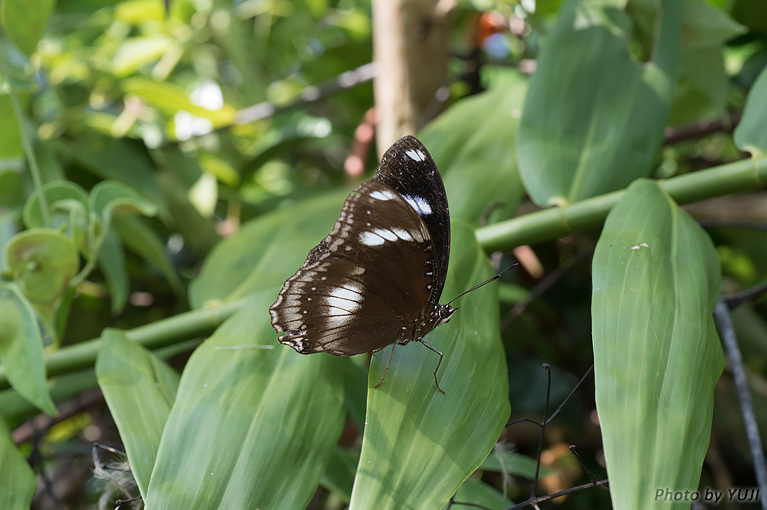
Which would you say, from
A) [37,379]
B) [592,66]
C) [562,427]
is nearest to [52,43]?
[37,379]

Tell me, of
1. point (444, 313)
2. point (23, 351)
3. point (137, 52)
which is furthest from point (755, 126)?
point (137, 52)

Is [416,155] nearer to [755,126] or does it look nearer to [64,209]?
[755,126]

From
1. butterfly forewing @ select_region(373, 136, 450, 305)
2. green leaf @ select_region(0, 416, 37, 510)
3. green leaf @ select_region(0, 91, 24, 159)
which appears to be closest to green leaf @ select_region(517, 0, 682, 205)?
butterfly forewing @ select_region(373, 136, 450, 305)

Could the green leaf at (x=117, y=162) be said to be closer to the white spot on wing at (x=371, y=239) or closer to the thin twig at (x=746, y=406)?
the white spot on wing at (x=371, y=239)

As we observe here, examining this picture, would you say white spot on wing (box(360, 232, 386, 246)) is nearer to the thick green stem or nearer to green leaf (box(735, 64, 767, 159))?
the thick green stem

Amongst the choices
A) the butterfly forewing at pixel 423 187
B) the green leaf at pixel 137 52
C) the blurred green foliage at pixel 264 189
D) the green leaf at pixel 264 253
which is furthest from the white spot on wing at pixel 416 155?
the green leaf at pixel 137 52

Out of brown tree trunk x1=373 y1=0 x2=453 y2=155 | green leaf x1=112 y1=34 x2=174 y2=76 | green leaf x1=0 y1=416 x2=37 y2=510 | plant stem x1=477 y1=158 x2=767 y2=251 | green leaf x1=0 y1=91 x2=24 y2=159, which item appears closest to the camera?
green leaf x1=0 y1=416 x2=37 y2=510

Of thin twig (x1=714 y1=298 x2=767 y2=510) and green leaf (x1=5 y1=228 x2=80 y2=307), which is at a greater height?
green leaf (x1=5 y1=228 x2=80 y2=307)
